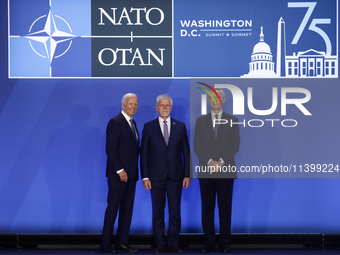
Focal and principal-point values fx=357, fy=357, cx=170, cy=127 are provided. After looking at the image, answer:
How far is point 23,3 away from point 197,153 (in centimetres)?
300

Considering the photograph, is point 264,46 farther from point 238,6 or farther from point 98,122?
point 98,122

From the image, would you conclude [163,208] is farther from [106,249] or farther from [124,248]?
[106,249]

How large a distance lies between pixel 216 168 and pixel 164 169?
0.63 meters

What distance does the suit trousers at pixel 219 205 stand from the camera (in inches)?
168

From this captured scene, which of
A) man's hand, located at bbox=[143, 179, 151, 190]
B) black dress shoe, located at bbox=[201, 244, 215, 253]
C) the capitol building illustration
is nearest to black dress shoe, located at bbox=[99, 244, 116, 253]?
man's hand, located at bbox=[143, 179, 151, 190]

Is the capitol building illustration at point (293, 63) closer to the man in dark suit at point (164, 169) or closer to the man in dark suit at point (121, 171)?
the man in dark suit at point (164, 169)

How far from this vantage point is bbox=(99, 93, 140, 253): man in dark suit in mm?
4164

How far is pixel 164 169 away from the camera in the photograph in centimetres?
420

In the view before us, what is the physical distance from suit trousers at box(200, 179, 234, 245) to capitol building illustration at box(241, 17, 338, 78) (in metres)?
1.56

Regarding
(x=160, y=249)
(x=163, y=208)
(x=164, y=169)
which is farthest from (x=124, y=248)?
(x=164, y=169)

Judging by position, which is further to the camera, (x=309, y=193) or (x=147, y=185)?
(x=309, y=193)

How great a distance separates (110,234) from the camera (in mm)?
4242

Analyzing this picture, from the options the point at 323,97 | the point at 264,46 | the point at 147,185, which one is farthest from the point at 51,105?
the point at 323,97

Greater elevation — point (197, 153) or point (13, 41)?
point (13, 41)
